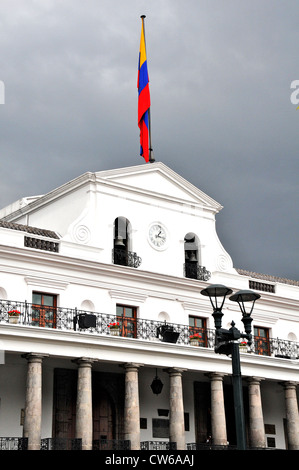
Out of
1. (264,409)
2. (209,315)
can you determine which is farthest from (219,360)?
(264,409)

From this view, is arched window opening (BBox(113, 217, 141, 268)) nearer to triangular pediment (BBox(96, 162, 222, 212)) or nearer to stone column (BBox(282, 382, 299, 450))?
triangular pediment (BBox(96, 162, 222, 212))

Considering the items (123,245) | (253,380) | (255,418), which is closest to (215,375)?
(253,380)

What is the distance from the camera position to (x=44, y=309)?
28375 millimetres

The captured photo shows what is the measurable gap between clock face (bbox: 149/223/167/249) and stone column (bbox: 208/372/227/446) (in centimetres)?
623

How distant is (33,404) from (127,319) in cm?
622

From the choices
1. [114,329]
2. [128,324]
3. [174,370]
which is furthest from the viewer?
[128,324]

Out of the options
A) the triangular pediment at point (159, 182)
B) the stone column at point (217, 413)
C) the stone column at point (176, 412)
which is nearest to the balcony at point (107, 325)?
the stone column at point (176, 412)

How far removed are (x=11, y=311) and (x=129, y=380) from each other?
523cm

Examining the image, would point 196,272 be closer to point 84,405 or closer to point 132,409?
point 132,409

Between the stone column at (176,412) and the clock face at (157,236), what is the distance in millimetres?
6091

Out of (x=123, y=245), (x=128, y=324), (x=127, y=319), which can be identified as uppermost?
(x=123, y=245)

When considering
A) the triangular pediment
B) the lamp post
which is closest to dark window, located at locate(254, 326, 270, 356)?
the triangular pediment

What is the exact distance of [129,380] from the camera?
27.8m

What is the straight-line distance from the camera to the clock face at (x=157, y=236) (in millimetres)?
32781
